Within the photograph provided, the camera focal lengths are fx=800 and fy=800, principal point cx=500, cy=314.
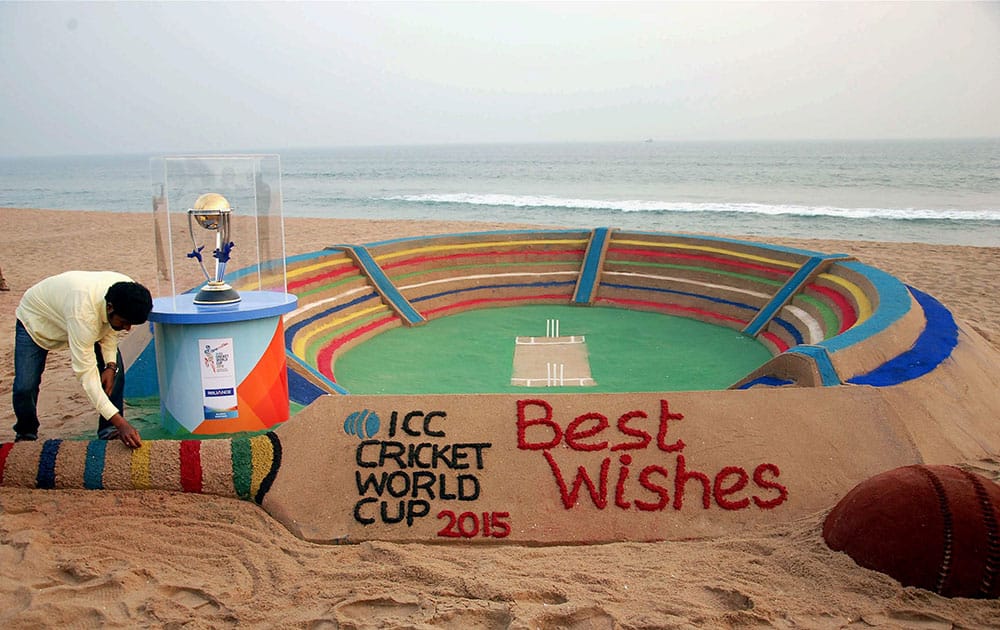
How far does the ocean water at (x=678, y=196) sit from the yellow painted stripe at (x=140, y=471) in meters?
23.1

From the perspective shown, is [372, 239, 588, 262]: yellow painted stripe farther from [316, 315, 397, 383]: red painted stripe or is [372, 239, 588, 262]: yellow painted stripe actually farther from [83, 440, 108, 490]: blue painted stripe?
[83, 440, 108, 490]: blue painted stripe

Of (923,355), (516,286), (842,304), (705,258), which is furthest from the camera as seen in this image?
(516,286)

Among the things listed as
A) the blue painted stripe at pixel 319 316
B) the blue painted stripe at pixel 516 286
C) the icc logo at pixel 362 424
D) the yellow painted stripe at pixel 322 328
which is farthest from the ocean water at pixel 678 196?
the icc logo at pixel 362 424

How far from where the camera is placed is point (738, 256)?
10539mm

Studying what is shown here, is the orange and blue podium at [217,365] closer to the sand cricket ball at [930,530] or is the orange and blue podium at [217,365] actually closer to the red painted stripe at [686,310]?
the sand cricket ball at [930,530]

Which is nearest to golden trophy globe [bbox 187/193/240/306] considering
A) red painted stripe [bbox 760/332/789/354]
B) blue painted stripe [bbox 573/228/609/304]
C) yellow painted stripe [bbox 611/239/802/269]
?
red painted stripe [bbox 760/332/789/354]

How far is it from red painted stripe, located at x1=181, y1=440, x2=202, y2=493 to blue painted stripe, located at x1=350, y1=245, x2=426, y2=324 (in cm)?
527

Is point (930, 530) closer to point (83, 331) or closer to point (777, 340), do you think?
point (83, 331)

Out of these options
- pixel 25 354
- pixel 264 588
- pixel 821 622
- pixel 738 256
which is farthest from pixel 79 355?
pixel 738 256

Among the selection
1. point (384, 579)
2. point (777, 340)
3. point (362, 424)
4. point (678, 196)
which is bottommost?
point (384, 579)

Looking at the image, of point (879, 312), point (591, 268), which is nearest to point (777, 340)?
point (879, 312)

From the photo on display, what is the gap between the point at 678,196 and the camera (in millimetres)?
39812

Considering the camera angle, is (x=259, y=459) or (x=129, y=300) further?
(x=259, y=459)

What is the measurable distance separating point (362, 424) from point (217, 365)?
3.62 ft
